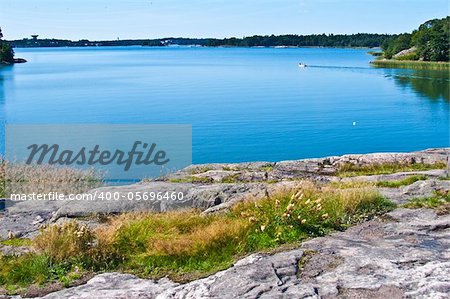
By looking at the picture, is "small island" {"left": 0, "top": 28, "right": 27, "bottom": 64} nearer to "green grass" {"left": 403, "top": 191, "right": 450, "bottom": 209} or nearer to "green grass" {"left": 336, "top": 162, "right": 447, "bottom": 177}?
"green grass" {"left": 336, "top": 162, "right": 447, "bottom": 177}

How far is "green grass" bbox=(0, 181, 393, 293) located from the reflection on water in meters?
53.5

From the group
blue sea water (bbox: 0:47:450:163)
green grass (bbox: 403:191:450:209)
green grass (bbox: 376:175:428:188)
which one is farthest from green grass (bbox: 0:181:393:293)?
blue sea water (bbox: 0:47:450:163)

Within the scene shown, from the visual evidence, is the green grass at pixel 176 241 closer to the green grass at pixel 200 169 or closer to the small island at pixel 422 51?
the green grass at pixel 200 169

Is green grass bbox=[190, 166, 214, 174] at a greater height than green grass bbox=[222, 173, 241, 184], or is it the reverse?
green grass bbox=[222, 173, 241, 184]

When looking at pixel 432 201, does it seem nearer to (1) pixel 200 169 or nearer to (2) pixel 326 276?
(2) pixel 326 276

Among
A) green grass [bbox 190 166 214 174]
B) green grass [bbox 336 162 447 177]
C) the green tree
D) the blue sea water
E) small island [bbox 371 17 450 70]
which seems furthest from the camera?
the green tree

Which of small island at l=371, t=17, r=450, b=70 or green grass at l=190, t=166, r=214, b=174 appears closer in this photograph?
green grass at l=190, t=166, r=214, b=174

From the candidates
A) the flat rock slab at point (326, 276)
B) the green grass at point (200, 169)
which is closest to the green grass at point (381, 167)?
the green grass at point (200, 169)

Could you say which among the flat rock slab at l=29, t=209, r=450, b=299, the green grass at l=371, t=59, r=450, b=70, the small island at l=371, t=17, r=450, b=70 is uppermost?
the small island at l=371, t=17, r=450, b=70

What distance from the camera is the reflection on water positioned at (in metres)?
60.8

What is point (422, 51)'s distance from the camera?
115625 mm

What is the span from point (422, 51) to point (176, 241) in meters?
118

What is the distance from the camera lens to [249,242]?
7.69 m

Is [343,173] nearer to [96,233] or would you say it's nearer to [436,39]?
[96,233]
